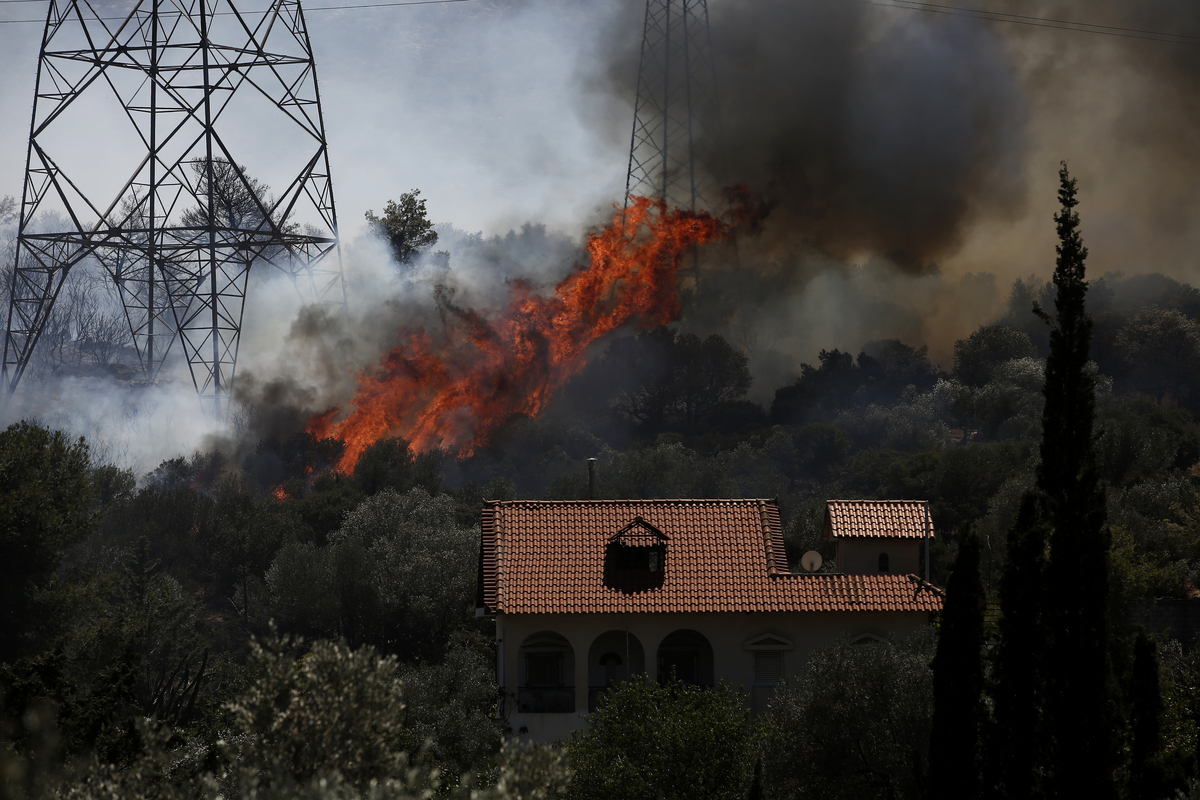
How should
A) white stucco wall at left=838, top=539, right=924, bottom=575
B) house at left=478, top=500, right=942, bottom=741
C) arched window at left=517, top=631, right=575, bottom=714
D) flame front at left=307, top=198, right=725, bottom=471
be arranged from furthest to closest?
flame front at left=307, top=198, right=725, bottom=471, white stucco wall at left=838, top=539, right=924, bottom=575, arched window at left=517, top=631, right=575, bottom=714, house at left=478, top=500, right=942, bottom=741

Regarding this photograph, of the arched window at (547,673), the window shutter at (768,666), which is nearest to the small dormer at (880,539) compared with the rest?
the window shutter at (768,666)

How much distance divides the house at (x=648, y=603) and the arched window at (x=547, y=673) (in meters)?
0.04

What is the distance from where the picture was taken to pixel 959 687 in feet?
66.2

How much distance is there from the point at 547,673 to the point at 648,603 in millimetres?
4153

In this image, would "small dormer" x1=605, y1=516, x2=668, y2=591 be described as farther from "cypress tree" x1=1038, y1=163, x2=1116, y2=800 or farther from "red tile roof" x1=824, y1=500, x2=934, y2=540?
"cypress tree" x1=1038, y1=163, x2=1116, y2=800

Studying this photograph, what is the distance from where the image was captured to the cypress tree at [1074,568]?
19844 millimetres

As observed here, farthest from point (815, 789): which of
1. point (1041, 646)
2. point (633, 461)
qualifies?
point (633, 461)

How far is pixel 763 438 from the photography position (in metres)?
70.2

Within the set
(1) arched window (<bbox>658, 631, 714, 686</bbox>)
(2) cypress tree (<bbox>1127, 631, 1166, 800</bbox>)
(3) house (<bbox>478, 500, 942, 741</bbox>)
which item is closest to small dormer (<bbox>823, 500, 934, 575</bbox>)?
(3) house (<bbox>478, 500, 942, 741</bbox>)

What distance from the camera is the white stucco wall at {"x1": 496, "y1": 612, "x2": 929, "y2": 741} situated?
108ft

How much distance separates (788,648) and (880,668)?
9.48m

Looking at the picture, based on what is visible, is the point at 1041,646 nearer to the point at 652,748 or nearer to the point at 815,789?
the point at 815,789

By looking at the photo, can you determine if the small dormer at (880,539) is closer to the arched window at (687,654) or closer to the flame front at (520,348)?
the arched window at (687,654)

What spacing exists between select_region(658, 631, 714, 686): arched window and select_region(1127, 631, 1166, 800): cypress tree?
16520 mm
